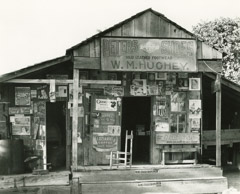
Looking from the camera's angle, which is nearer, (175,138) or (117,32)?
(117,32)

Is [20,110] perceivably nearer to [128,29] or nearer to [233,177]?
[128,29]

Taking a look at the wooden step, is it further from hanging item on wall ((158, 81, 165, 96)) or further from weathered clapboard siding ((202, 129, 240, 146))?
hanging item on wall ((158, 81, 165, 96))

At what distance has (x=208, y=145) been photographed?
1330 cm

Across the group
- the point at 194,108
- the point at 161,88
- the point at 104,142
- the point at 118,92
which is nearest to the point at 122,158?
the point at 104,142

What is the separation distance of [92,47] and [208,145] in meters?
5.90

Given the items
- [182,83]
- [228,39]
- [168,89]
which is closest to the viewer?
[168,89]

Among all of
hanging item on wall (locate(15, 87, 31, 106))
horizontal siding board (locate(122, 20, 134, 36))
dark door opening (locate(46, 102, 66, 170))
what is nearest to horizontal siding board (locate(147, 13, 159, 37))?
horizontal siding board (locate(122, 20, 134, 36))

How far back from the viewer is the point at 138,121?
50.9 feet

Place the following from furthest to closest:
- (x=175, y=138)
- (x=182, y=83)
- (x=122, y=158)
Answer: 1. (x=182, y=83)
2. (x=175, y=138)
3. (x=122, y=158)

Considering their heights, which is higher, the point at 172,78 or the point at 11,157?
the point at 172,78

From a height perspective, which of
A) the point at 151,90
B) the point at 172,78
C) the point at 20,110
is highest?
the point at 172,78

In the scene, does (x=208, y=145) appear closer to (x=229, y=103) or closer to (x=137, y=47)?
(x=229, y=103)

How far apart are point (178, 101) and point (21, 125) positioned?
494cm

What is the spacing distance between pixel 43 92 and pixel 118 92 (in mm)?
2314
